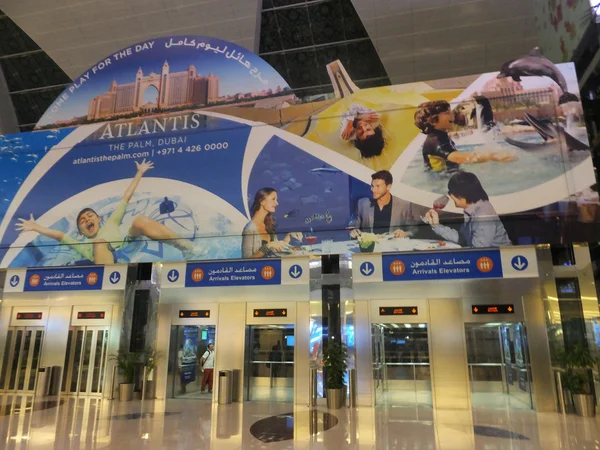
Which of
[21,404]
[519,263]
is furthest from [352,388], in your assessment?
[21,404]

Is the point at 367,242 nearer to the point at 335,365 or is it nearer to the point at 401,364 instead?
the point at 335,365

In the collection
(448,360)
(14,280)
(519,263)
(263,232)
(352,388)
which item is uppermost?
(263,232)

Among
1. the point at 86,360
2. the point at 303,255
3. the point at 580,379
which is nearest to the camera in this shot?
the point at 580,379

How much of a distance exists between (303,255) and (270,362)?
3.68 meters

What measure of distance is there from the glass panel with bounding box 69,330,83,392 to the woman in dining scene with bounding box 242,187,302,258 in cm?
687

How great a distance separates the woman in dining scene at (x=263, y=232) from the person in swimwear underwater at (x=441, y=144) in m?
3.31

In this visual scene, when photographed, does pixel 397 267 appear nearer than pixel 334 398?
Yes

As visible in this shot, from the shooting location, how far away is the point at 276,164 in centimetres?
1038

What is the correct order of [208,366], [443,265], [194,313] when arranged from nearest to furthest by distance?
[443,265] < [208,366] < [194,313]

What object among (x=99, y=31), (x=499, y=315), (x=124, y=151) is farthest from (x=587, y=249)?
(x=99, y=31)

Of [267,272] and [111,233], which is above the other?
[111,233]

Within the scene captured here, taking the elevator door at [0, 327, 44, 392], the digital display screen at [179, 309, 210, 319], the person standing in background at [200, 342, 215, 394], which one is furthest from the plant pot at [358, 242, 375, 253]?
the elevator door at [0, 327, 44, 392]

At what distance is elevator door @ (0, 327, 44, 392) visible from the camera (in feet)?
44.1

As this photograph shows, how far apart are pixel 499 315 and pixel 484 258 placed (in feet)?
7.42
